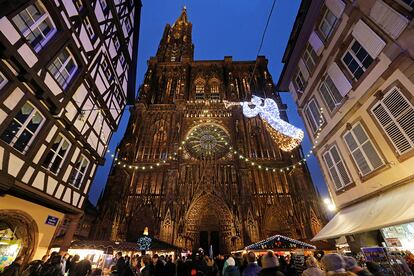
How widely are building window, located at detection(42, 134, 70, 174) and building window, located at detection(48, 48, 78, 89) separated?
7.84ft

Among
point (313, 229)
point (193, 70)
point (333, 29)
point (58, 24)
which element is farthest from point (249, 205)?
point (193, 70)

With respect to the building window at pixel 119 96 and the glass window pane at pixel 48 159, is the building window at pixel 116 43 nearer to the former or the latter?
the building window at pixel 119 96

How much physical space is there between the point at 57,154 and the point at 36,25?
4.93m

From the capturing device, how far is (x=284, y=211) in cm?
1630

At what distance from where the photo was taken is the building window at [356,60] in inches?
237

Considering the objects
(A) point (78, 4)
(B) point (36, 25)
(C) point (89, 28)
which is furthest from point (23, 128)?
(A) point (78, 4)

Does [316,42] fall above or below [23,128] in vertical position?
above

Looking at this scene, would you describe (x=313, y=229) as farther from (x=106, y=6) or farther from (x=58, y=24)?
(x=106, y=6)

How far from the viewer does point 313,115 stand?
9031 millimetres

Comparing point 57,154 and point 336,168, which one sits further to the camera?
point 57,154

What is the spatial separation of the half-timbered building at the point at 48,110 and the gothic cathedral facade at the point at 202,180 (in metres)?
7.22

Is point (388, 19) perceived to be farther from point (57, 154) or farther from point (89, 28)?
point (57, 154)

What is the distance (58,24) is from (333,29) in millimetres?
10862

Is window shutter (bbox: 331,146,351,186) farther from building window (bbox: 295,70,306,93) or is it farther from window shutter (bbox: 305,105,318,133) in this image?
building window (bbox: 295,70,306,93)
